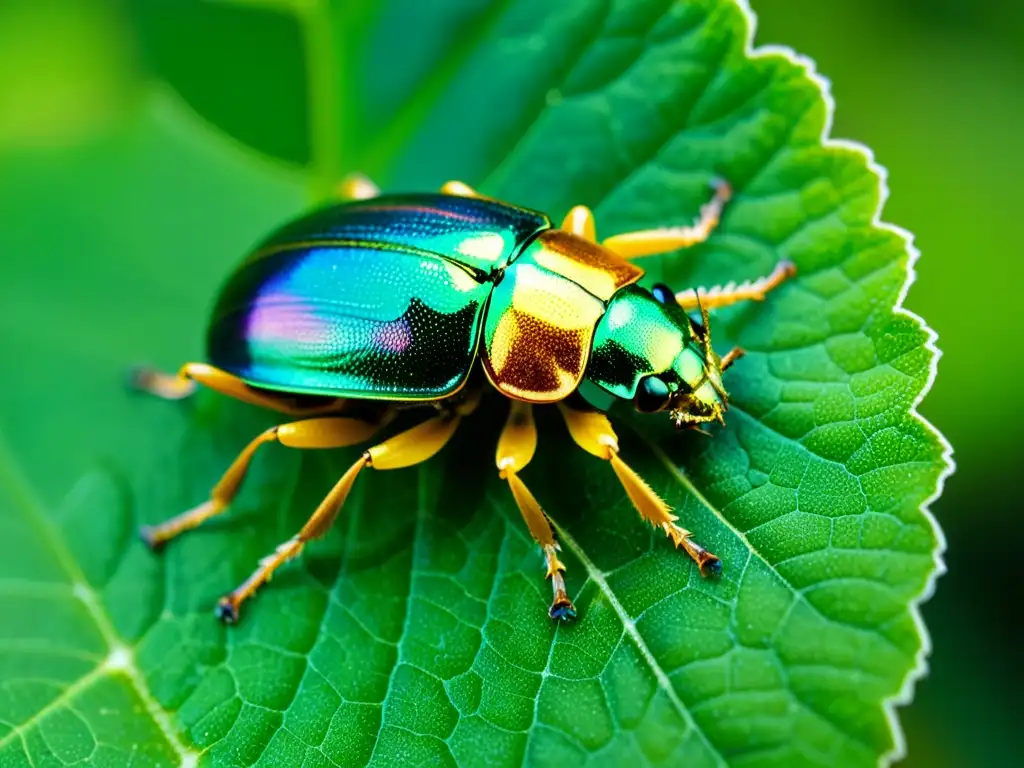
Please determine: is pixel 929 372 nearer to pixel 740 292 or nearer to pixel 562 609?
pixel 740 292

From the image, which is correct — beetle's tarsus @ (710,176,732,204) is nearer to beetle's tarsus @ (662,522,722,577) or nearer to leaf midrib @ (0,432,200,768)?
beetle's tarsus @ (662,522,722,577)

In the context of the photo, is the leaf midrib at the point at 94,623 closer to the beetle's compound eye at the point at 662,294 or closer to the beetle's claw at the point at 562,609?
the beetle's claw at the point at 562,609

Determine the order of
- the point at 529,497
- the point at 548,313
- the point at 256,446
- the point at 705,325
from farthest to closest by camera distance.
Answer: the point at 256,446 → the point at 548,313 → the point at 705,325 → the point at 529,497

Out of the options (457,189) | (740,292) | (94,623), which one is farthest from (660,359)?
(94,623)

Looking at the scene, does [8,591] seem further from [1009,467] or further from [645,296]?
[1009,467]

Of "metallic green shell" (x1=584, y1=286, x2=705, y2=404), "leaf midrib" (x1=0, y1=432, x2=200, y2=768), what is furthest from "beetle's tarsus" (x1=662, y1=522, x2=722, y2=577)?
"leaf midrib" (x1=0, y1=432, x2=200, y2=768)

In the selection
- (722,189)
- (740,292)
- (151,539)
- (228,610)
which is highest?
(722,189)

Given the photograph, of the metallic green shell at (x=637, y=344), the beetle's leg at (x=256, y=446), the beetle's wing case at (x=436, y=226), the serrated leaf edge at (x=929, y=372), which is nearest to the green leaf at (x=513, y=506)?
the serrated leaf edge at (x=929, y=372)
